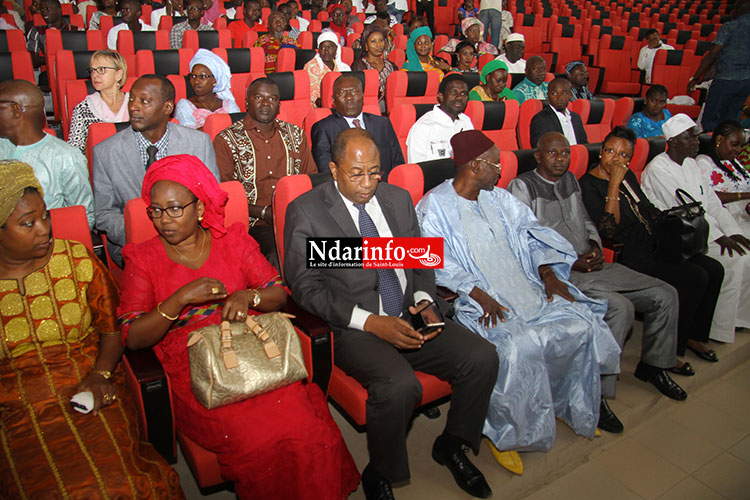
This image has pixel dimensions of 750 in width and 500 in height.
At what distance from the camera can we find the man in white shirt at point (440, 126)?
3.55 metres

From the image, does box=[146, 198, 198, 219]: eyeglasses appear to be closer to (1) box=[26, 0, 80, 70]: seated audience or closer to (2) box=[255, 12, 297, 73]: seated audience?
(1) box=[26, 0, 80, 70]: seated audience

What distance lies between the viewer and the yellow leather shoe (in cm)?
191

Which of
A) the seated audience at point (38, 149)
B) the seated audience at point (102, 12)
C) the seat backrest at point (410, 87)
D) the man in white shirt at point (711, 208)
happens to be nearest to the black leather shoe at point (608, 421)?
the man in white shirt at point (711, 208)

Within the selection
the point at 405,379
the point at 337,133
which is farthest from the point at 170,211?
the point at 337,133

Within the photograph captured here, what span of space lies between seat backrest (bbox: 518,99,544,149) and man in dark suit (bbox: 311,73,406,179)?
5.26 feet

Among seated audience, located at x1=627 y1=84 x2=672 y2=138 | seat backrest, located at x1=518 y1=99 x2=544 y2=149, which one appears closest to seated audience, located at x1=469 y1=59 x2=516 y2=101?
seat backrest, located at x1=518 y1=99 x2=544 y2=149

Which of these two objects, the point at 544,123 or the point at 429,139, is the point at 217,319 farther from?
the point at 544,123

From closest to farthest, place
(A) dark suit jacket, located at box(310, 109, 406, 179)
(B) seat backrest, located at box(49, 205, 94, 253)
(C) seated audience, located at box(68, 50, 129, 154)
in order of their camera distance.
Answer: (B) seat backrest, located at box(49, 205, 94, 253) < (C) seated audience, located at box(68, 50, 129, 154) < (A) dark suit jacket, located at box(310, 109, 406, 179)

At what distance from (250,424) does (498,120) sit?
3.59 metres

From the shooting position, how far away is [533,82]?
17.4ft

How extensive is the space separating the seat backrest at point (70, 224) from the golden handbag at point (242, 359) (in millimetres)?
640

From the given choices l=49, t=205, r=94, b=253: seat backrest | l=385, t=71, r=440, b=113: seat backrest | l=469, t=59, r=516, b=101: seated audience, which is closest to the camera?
l=49, t=205, r=94, b=253: seat backrest

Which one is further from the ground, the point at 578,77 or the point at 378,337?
the point at 578,77

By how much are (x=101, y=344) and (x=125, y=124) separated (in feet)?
4.56
